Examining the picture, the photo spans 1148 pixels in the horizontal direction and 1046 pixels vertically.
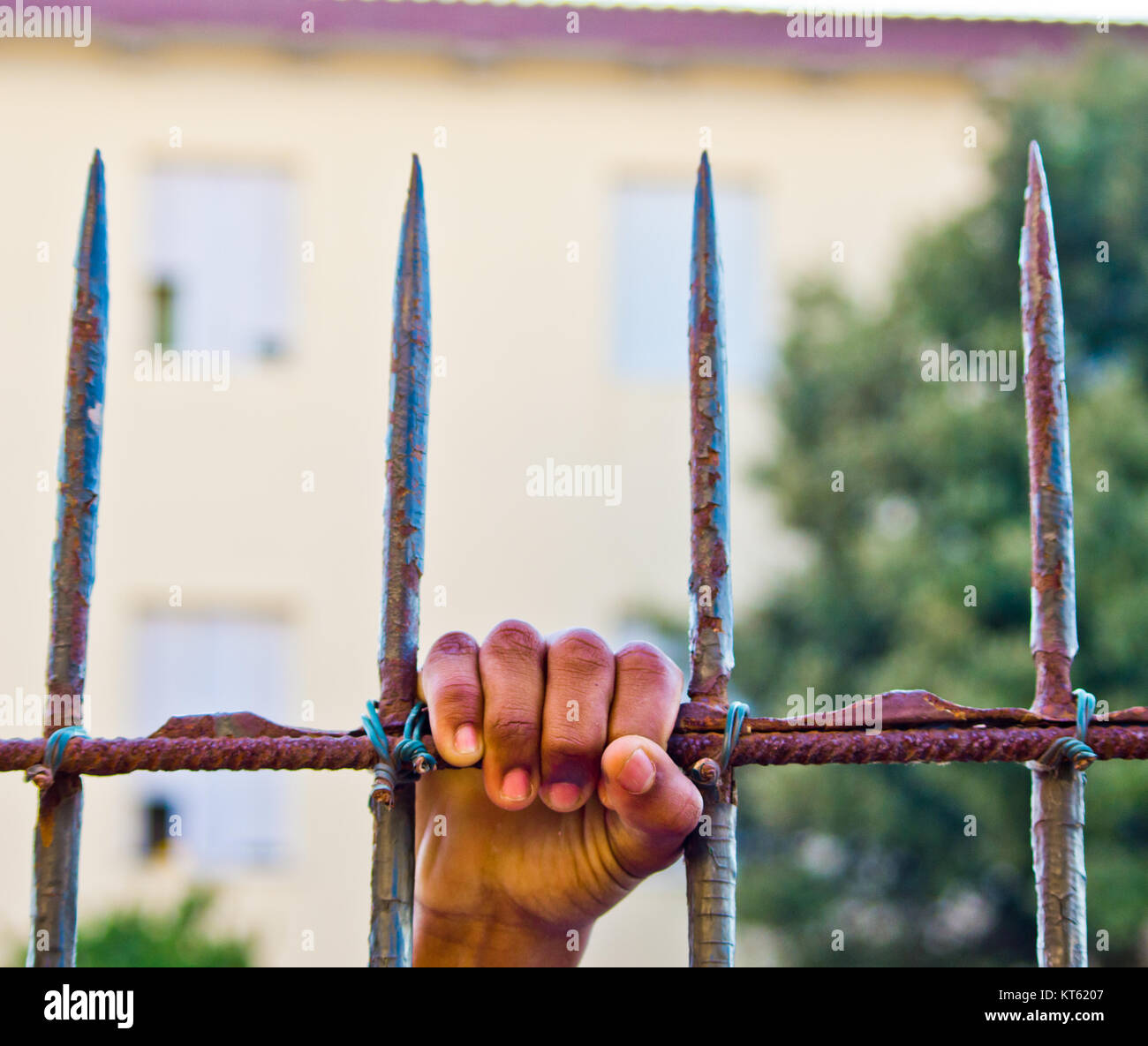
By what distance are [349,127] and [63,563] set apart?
29.9ft

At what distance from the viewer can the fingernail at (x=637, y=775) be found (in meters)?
1.15

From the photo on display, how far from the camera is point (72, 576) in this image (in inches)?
49.6

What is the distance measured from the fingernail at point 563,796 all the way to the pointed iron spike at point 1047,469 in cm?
46

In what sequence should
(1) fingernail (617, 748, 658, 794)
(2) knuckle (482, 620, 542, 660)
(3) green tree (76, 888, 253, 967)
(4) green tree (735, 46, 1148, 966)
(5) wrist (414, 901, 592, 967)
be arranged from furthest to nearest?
(3) green tree (76, 888, 253, 967)
(4) green tree (735, 46, 1148, 966)
(5) wrist (414, 901, 592, 967)
(2) knuckle (482, 620, 542, 660)
(1) fingernail (617, 748, 658, 794)

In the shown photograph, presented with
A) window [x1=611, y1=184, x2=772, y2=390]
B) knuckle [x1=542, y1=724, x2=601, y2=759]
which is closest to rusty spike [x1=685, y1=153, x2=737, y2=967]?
knuckle [x1=542, y1=724, x2=601, y2=759]

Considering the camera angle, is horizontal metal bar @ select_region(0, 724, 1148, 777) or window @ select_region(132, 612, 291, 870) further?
window @ select_region(132, 612, 291, 870)

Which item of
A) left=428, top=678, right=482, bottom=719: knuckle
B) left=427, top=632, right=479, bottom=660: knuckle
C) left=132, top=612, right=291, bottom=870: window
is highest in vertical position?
left=427, top=632, right=479, bottom=660: knuckle

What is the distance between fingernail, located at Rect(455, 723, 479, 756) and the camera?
119cm

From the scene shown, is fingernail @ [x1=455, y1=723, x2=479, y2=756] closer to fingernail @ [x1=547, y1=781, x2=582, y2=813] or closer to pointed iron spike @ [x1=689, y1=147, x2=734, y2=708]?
fingernail @ [x1=547, y1=781, x2=582, y2=813]

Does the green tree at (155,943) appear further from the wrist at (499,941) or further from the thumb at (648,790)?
the thumb at (648,790)

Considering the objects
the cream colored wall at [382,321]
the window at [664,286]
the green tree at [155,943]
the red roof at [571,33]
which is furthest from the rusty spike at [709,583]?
the red roof at [571,33]

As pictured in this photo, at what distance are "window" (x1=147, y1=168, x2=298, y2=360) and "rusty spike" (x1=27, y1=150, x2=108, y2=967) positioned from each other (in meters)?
8.57
